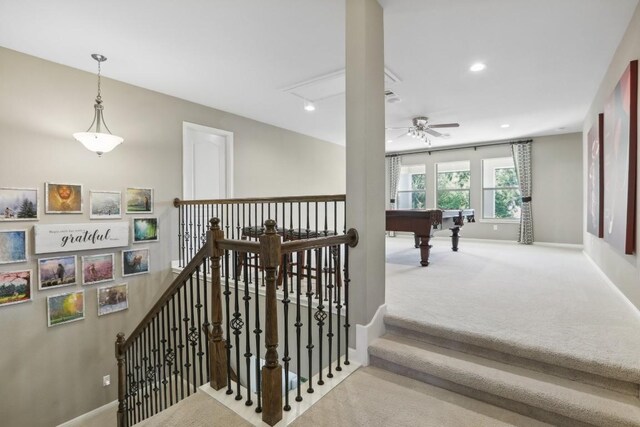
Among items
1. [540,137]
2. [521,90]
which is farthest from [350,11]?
[540,137]

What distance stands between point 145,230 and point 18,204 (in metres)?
1.27

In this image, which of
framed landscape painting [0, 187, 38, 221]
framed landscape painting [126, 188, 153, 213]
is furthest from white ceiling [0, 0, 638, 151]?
framed landscape painting [0, 187, 38, 221]

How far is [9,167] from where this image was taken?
307cm

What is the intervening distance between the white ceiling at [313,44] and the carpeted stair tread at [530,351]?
2.49m

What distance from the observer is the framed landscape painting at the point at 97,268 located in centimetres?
354

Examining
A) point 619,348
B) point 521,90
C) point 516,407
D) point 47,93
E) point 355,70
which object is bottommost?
point 516,407

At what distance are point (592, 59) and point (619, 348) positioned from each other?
3.09 metres

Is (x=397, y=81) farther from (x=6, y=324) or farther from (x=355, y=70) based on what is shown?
(x=6, y=324)

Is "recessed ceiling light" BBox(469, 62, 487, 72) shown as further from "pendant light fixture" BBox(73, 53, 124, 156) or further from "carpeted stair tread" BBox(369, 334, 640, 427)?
"pendant light fixture" BBox(73, 53, 124, 156)

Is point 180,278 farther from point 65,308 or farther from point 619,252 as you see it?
point 619,252

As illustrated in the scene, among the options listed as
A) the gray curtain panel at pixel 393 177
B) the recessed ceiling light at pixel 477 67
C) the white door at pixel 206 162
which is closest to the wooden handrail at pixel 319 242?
the recessed ceiling light at pixel 477 67

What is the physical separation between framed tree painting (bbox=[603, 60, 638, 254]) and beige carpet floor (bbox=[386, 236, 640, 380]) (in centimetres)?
61

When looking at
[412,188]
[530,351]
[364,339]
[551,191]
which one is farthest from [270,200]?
[551,191]

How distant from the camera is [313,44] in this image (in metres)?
3.03
